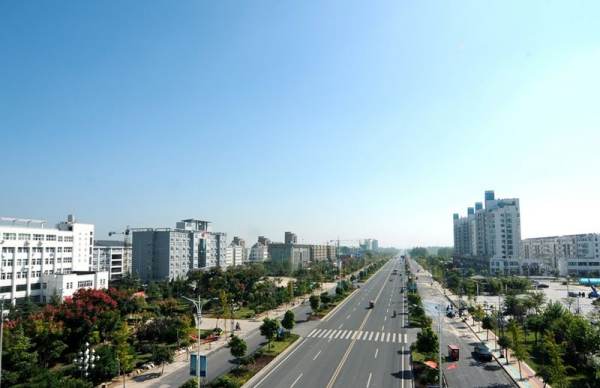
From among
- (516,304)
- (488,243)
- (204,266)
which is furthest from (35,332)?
(488,243)

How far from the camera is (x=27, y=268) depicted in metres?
72.2

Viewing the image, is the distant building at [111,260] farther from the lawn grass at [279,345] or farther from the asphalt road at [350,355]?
the lawn grass at [279,345]

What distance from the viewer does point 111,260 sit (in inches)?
4943

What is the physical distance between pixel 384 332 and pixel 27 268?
63.6 metres

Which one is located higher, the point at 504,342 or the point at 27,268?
the point at 27,268

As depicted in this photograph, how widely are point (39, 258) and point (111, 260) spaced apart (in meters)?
51.4

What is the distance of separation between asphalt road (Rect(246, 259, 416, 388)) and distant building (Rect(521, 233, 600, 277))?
105 metres

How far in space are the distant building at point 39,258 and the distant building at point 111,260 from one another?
32.4m

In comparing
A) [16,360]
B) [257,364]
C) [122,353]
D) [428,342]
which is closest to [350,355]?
[428,342]

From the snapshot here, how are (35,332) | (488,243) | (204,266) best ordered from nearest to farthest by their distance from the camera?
(35,332) < (204,266) < (488,243)

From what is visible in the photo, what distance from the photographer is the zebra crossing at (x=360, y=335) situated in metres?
50.5

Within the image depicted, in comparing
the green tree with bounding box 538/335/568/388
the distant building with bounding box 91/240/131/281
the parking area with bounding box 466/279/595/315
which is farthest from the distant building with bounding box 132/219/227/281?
the green tree with bounding box 538/335/568/388

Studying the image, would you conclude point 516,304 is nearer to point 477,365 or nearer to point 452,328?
point 452,328

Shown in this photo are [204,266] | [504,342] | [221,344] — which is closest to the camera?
[504,342]
